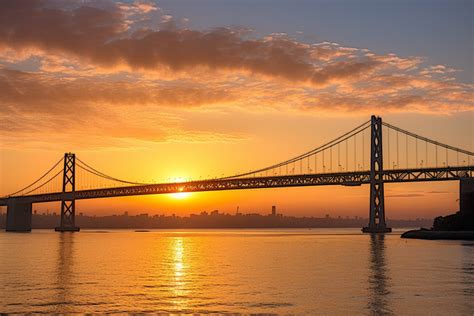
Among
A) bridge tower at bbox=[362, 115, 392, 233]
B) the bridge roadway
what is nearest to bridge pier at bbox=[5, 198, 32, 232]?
the bridge roadway

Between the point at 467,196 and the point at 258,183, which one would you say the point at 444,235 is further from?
the point at 258,183

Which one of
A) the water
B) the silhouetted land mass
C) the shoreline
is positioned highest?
the silhouetted land mass

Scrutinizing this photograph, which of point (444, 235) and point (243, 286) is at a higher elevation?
point (444, 235)

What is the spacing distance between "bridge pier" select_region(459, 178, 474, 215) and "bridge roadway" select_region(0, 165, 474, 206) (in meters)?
9.82

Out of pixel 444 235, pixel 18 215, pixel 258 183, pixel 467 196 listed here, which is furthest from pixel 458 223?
pixel 18 215

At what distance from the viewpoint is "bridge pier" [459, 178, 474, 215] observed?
75.7 m

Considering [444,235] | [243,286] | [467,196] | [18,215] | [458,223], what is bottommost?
[243,286]

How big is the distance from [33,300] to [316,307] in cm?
913

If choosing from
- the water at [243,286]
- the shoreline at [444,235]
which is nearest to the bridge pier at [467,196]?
the shoreline at [444,235]

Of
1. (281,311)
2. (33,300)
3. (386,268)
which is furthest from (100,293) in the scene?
(386,268)

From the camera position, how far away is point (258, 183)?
102 meters

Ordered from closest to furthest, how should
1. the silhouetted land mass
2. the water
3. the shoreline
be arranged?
the water, the shoreline, the silhouetted land mass

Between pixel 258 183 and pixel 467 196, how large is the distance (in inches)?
1358

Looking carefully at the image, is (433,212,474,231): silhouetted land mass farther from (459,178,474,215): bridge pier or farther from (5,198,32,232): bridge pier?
(5,198,32,232): bridge pier
